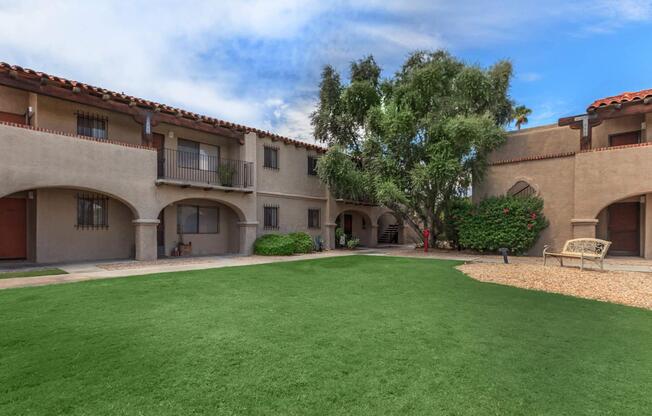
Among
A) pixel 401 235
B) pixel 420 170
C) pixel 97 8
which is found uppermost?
pixel 97 8

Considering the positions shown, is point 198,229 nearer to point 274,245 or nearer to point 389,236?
point 274,245

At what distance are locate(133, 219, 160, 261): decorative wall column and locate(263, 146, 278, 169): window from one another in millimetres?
6673

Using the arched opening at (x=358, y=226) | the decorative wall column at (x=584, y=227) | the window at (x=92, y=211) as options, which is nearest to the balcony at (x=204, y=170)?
the window at (x=92, y=211)

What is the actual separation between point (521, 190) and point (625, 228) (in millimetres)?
4541

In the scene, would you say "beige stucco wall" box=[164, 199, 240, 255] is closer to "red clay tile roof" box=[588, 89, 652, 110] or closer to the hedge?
the hedge

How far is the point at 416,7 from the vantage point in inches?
412

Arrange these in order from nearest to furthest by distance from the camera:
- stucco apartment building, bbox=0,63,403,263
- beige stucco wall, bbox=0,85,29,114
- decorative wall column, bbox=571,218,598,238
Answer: stucco apartment building, bbox=0,63,403,263 → beige stucco wall, bbox=0,85,29,114 → decorative wall column, bbox=571,218,598,238

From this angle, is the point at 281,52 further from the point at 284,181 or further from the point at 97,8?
the point at 284,181

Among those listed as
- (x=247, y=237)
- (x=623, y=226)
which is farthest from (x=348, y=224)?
(x=623, y=226)

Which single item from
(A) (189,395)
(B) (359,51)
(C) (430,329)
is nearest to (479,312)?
(C) (430,329)

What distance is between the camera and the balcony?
15.2 m

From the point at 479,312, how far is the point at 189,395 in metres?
4.88

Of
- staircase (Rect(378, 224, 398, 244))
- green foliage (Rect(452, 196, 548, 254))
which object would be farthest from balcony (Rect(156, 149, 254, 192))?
staircase (Rect(378, 224, 398, 244))

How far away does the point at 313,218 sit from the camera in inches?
842
